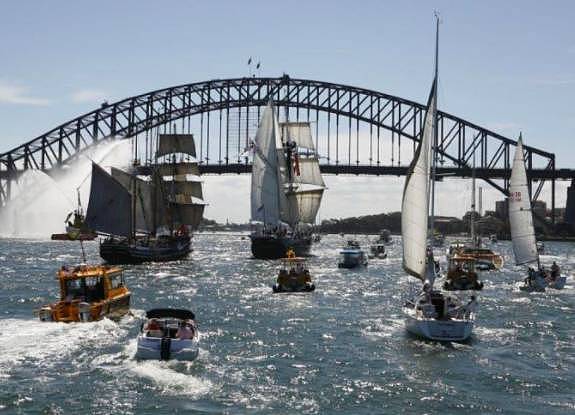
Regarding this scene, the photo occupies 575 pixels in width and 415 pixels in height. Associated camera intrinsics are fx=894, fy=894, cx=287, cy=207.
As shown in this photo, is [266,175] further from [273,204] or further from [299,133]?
[299,133]

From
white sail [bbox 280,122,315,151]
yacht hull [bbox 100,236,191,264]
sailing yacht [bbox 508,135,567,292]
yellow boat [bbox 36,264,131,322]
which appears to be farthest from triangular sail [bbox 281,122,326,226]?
yellow boat [bbox 36,264,131,322]

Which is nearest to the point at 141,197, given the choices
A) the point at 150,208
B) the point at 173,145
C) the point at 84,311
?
the point at 150,208

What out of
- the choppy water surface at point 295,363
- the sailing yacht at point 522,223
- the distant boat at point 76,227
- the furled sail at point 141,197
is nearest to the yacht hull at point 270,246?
the furled sail at point 141,197

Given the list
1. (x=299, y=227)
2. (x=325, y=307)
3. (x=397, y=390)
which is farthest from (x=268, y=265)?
(x=397, y=390)

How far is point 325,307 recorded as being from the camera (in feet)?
200

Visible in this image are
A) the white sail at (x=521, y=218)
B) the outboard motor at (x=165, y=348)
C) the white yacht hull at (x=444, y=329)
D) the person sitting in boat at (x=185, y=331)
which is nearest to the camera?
the outboard motor at (x=165, y=348)

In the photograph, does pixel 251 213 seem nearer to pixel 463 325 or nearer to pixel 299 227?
pixel 299 227

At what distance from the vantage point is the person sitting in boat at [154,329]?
40225mm

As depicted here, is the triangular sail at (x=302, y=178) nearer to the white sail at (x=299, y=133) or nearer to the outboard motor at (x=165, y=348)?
the white sail at (x=299, y=133)

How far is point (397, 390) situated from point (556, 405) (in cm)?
594

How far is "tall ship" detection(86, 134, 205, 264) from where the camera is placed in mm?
99375

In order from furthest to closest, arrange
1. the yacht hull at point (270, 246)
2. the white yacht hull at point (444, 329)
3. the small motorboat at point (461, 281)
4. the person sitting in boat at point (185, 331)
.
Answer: the yacht hull at point (270, 246), the small motorboat at point (461, 281), the white yacht hull at point (444, 329), the person sitting in boat at point (185, 331)

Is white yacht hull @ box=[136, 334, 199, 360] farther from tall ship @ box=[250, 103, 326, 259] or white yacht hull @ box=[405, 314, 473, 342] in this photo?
tall ship @ box=[250, 103, 326, 259]

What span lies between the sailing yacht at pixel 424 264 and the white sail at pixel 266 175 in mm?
73126
